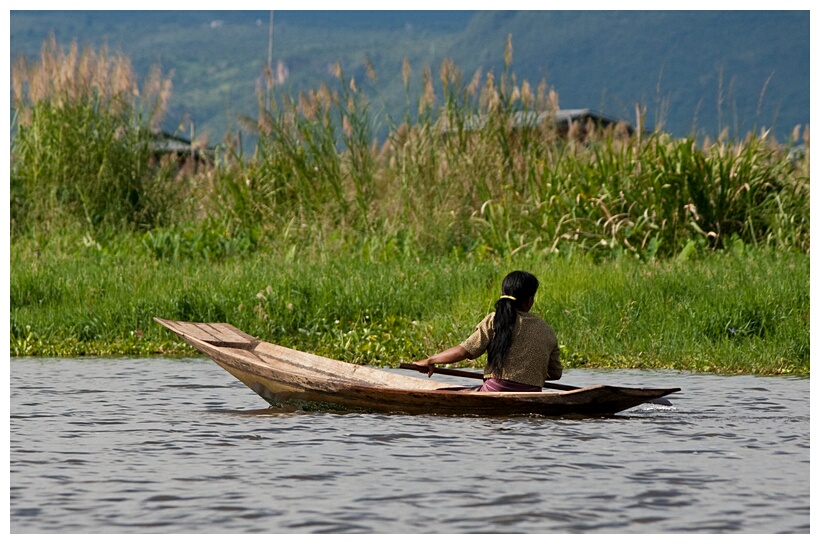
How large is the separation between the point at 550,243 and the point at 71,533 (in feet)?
32.8

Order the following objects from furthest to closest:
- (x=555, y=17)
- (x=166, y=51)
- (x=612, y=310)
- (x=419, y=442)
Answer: (x=555, y=17) → (x=166, y=51) → (x=612, y=310) → (x=419, y=442)

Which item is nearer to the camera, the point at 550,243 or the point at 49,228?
the point at 550,243

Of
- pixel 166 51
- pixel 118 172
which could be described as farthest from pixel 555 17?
pixel 118 172

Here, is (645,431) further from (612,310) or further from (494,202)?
(494,202)

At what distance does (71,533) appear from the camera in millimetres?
5938

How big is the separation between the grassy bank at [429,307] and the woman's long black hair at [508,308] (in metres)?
3.02

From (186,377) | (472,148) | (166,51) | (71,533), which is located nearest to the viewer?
(71,533)

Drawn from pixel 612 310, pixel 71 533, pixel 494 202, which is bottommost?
pixel 71 533

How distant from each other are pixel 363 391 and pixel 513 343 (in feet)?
3.32

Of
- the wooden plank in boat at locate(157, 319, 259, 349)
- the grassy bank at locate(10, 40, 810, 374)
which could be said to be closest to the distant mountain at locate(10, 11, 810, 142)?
the grassy bank at locate(10, 40, 810, 374)

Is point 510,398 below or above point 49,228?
below

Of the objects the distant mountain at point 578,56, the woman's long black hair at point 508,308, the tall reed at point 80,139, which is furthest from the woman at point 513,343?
the distant mountain at point 578,56

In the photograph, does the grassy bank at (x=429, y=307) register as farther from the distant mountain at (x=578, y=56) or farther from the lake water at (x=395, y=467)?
the distant mountain at (x=578, y=56)

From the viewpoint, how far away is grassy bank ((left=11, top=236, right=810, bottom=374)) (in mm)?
12094
